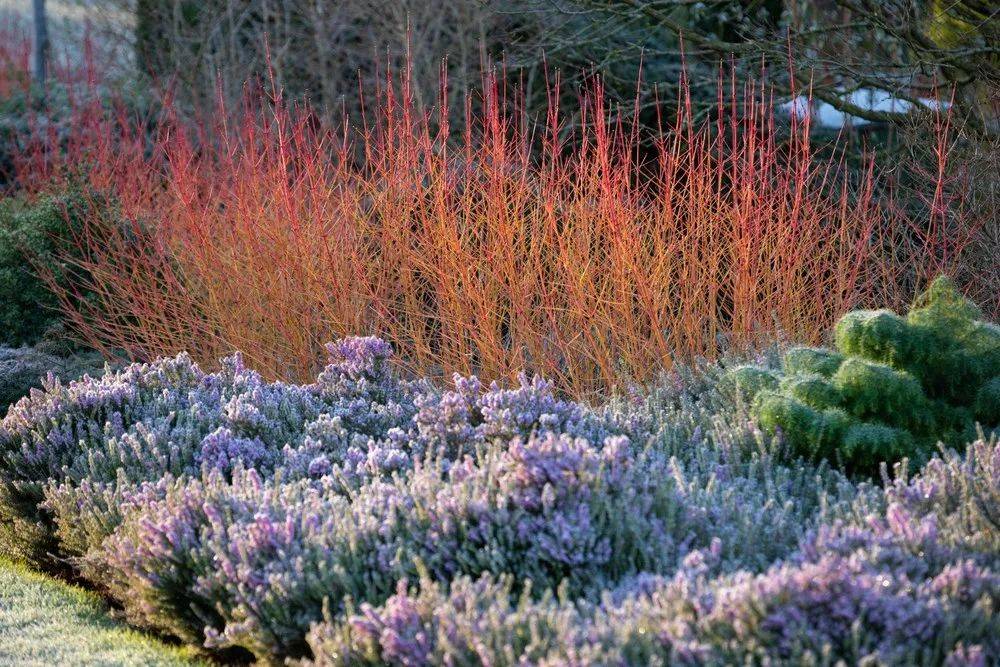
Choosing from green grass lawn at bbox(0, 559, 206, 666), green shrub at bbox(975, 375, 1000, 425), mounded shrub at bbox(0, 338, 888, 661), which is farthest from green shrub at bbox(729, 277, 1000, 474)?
green grass lawn at bbox(0, 559, 206, 666)

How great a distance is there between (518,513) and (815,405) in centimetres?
Result: 144

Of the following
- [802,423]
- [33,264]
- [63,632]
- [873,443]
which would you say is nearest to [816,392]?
[802,423]

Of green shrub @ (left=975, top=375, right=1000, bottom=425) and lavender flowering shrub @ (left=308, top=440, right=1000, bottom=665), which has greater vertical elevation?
lavender flowering shrub @ (left=308, top=440, right=1000, bottom=665)

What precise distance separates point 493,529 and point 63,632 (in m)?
1.41

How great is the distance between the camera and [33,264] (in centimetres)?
732

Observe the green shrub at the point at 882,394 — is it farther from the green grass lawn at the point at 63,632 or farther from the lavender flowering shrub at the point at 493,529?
the green grass lawn at the point at 63,632

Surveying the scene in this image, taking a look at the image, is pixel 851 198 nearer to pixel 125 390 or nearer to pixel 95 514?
pixel 125 390

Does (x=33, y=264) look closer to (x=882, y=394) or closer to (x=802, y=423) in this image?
(x=802, y=423)

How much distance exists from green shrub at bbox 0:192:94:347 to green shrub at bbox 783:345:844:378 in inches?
191

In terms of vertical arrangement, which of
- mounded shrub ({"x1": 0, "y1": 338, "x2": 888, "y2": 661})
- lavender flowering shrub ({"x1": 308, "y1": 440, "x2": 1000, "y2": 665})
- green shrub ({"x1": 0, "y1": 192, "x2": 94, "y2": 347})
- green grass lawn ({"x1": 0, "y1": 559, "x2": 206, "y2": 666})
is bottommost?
green shrub ({"x1": 0, "y1": 192, "x2": 94, "y2": 347})

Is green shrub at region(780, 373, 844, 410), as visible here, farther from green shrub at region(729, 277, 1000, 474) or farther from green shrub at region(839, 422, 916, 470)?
green shrub at region(839, 422, 916, 470)

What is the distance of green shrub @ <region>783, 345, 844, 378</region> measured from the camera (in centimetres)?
407

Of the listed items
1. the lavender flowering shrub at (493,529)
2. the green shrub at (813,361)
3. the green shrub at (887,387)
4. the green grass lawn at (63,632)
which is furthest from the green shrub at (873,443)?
the green grass lawn at (63,632)

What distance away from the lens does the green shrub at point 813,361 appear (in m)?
4.07
